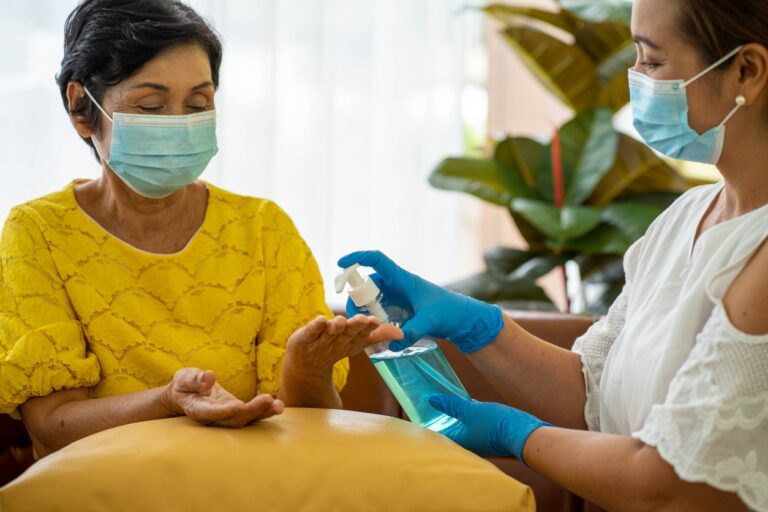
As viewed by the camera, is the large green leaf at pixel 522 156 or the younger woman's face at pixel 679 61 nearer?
the younger woman's face at pixel 679 61

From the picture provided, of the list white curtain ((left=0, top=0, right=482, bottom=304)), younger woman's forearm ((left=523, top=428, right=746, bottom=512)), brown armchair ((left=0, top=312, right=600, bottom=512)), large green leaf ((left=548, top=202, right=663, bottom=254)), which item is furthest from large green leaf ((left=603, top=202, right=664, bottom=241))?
younger woman's forearm ((left=523, top=428, right=746, bottom=512))

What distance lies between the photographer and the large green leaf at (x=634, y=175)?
3014 millimetres

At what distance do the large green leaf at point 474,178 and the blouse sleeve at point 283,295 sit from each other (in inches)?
52.2

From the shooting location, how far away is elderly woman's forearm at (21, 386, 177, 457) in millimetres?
1395

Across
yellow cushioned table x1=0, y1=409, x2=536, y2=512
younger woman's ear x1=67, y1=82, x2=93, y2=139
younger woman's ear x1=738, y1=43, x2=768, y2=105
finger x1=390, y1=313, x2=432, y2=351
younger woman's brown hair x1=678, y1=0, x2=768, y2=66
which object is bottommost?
yellow cushioned table x1=0, y1=409, x2=536, y2=512

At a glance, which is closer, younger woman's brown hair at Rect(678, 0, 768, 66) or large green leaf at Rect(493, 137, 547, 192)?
younger woman's brown hair at Rect(678, 0, 768, 66)

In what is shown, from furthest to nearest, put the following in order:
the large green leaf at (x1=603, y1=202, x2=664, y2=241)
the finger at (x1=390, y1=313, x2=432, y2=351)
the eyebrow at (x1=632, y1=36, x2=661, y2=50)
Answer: the large green leaf at (x1=603, y1=202, x2=664, y2=241) < the finger at (x1=390, y1=313, x2=432, y2=351) < the eyebrow at (x1=632, y1=36, x2=661, y2=50)

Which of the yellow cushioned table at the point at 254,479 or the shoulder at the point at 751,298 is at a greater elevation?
the shoulder at the point at 751,298

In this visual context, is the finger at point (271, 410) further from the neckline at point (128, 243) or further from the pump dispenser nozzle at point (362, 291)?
the neckline at point (128, 243)

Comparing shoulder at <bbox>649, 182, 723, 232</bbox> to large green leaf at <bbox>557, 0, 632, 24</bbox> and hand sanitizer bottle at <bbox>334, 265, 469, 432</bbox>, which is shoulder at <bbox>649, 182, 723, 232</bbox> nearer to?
hand sanitizer bottle at <bbox>334, 265, 469, 432</bbox>

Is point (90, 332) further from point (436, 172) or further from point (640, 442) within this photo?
point (436, 172)

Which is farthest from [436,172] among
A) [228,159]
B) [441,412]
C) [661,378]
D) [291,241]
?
[661,378]

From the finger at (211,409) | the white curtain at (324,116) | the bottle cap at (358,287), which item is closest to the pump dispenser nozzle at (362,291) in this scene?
the bottle cap at (358,287)

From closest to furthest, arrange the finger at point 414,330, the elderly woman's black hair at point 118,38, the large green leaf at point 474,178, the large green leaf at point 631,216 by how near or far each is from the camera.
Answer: the finger at point 414,330 < the elderly woman's black hair at point 118,38 < the large green leaf at point 631,216 < the large green leaf at point 474,178
